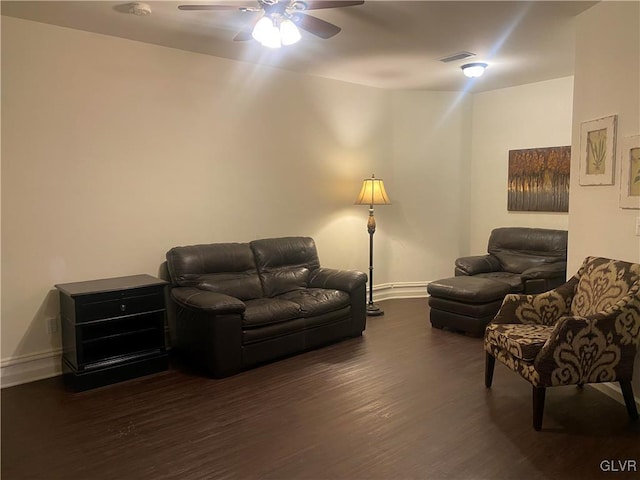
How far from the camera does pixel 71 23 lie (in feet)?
11.4

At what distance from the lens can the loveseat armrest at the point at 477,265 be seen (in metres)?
5.30

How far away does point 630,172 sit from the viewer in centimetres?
299

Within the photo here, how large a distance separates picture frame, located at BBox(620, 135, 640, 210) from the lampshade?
2581mm

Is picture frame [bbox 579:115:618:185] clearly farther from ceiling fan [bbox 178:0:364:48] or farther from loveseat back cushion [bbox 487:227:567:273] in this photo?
ceiling fan [bbox 178:0:364:48]

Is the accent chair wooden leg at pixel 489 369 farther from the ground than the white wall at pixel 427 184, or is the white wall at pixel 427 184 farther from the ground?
the white wall at pixel 427 184

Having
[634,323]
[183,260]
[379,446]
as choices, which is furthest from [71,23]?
[634,323]

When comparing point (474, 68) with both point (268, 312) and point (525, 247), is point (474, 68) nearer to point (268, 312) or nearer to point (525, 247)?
point (525, 247)

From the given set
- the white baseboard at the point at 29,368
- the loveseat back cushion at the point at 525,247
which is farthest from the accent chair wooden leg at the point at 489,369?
the white baseboard at the point at 29,368

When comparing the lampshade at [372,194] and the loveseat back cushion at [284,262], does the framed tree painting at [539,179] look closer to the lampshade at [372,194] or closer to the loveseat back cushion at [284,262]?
the lampshade at [372,194]

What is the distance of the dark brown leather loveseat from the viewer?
11.6 ft

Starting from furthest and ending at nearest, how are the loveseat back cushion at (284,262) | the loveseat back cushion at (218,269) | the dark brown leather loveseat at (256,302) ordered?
the loveseat back cushion at (284,262) < the loveseat back cushion at (218,269) < the dark brown leather loveseat at (256,302)

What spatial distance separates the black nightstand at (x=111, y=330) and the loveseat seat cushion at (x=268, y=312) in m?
0.69

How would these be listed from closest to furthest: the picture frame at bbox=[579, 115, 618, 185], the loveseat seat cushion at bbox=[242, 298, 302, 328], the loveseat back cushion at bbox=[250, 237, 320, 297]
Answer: the picture frame at bbox=[579, 115, 618, 185] < the loveseat seat cushion at bbox=[242, 298, 302, 328] < the loveseat back cushion at bbox=[250, 237, 320, 297]

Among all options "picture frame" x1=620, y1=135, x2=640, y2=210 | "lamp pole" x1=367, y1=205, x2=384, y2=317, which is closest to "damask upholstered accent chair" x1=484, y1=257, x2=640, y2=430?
"picture frame" x1=620, y1=135, x2=640, y2=210
